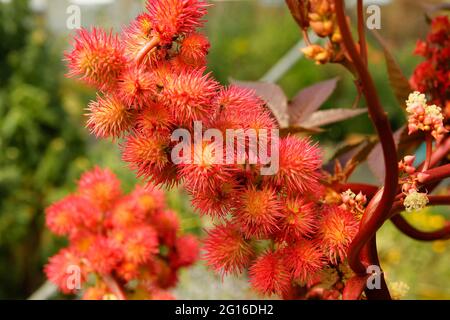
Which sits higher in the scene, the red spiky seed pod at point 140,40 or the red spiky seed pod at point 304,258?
the red spiky seed pod at point 140,40

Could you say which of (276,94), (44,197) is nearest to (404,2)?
(44,197)

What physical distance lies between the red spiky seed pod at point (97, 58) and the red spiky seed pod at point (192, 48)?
4 cm

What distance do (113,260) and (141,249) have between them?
1.0 inches

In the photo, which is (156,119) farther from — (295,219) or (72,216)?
(72,216)

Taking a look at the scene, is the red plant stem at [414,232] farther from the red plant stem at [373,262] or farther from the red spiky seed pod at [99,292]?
the red spiky seed pod at [99,292]

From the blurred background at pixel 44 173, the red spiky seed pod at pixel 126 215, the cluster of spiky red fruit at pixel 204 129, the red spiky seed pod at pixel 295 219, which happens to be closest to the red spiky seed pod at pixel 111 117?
the cluster of spiky red fruit at pixel 204 129

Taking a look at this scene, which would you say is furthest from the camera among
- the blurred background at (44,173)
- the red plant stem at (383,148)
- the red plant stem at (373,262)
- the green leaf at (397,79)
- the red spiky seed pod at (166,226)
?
the blurred background at (44,173)

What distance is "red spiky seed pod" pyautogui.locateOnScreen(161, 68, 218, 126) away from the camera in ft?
1.12

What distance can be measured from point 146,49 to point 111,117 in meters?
0.04

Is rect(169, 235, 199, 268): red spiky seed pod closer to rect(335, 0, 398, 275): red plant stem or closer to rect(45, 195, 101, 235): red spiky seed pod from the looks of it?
rect(45, 195, 101, 235): red spiky seed pod

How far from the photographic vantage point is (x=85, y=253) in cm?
56

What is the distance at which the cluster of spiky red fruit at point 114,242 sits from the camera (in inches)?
21.5

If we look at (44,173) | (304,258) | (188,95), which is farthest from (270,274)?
(44,173)
